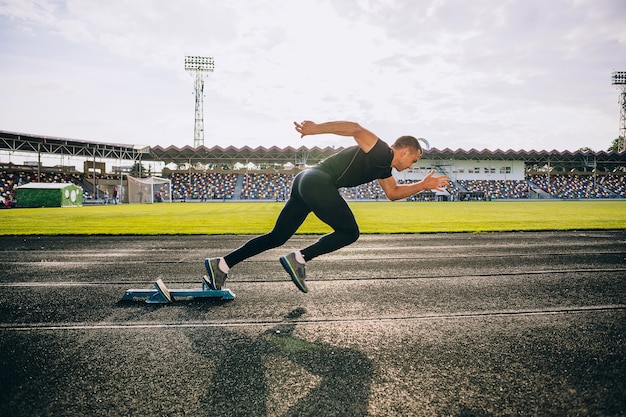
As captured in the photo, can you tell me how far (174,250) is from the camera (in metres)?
8.20

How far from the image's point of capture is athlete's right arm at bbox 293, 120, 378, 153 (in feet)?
10.7

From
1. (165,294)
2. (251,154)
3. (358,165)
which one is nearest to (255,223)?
(165,294)

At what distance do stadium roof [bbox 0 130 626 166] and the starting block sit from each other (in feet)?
150

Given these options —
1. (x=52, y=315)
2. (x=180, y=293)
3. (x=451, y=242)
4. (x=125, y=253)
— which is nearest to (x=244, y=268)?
(x=180, y=293)

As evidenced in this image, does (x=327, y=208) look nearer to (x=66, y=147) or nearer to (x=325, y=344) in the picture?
(x=325, y=344)

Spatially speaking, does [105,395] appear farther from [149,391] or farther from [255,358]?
[255,358]

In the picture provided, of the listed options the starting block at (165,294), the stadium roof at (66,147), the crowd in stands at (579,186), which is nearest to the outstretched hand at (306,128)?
the starting block at (165,294)

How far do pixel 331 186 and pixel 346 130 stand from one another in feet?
2.03

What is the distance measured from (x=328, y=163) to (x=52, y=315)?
10.1 ft

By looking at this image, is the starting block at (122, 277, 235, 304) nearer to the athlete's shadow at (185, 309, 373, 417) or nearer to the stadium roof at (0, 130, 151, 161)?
the athlete's shadow at (185, 309, 373, 417)

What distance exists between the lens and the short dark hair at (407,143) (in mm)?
3586

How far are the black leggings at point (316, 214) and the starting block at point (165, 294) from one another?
16.0 inches

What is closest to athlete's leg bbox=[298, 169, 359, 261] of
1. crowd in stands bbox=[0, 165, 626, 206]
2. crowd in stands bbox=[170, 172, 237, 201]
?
crowd in stands bbox=[0, 165, 626, 206]

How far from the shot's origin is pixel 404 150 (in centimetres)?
357
